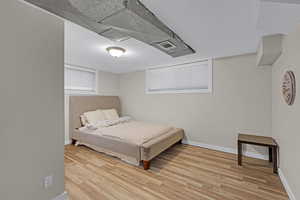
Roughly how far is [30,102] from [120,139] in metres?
1.66

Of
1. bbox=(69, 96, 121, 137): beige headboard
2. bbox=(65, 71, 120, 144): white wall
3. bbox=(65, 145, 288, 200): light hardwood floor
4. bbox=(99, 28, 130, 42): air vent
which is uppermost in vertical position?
bbox=(99, 28, 130, 42): air vent

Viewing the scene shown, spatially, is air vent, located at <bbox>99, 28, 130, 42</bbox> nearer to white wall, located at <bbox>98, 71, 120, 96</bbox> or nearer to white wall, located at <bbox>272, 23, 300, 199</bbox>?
white wall, located at <bbox>272, 23, 300, 199</bbox>

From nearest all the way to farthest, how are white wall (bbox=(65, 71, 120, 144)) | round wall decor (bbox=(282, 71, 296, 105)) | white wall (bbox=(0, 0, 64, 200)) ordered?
white wall (bbox=(0, 0, 64, 200)) < round wall decor (bbox=(282, 71, 296, 105)) < white wall (bbox=(65, 71, 120, 144))

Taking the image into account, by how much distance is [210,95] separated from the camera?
3.26m

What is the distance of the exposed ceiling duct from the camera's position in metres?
1.22

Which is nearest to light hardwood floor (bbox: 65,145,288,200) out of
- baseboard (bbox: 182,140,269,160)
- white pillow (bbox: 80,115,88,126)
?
baseboard (bbox: 182,140,269,160)

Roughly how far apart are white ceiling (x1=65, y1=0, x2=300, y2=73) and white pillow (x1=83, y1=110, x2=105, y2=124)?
65.5 inches

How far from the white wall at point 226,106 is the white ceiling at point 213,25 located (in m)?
0.44

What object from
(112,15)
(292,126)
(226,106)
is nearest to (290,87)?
(292,126)

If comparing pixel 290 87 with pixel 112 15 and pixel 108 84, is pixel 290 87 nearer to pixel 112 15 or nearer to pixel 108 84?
pixel 112 15

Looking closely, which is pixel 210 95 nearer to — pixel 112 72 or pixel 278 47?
pixel 278 47

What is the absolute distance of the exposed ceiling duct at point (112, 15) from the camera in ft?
4.01

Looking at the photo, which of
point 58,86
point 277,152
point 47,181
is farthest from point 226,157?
point 58,86

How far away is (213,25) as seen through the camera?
1744mm
